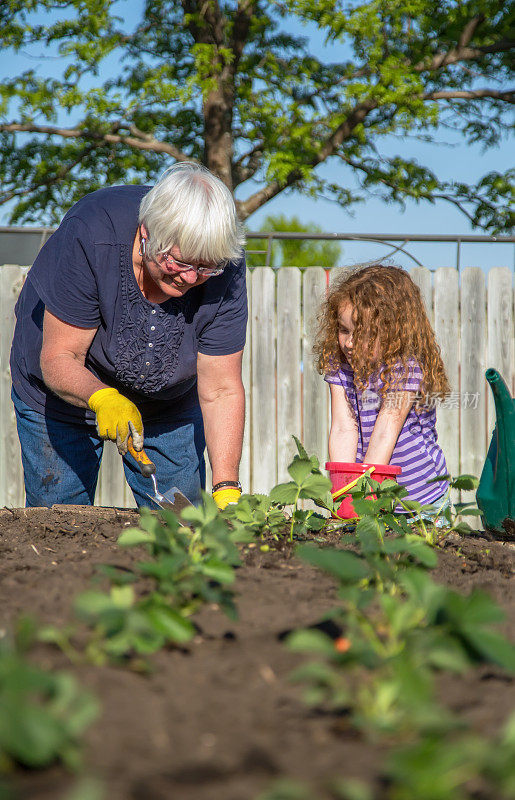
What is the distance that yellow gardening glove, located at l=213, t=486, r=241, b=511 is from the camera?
2.31m

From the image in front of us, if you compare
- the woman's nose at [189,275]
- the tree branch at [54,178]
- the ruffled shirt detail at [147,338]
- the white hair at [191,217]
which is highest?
the tree branch at [54,178]

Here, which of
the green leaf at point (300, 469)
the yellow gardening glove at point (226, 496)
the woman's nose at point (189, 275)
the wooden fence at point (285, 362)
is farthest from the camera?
the wooden fence at point (285, 362)

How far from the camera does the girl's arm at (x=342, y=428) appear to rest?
9.39 feet

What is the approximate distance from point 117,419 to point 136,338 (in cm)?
43

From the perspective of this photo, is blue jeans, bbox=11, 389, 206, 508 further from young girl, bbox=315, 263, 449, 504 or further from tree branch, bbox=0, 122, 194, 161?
tree branch, bbox=0, 122, 194, 161

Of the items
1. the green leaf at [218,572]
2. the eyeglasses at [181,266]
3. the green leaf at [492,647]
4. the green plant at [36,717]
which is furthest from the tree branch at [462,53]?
the green plant at [36,717]

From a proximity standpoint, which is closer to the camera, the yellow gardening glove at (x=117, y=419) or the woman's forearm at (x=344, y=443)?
the yellow gardening glove at (x=117, y=419)

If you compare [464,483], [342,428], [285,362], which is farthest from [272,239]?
[464,483]

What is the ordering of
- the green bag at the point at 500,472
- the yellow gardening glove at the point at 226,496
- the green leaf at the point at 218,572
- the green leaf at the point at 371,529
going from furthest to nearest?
the yellow gardening glove at the point at 226,496
the green bag at the point at 500,472
the green leaf at the point at 371,529
the green leaf at the point at 218,572

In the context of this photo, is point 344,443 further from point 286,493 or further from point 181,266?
point 286,493

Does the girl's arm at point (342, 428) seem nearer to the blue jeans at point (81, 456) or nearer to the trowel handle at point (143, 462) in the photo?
the blue jeans at point (81, 456)

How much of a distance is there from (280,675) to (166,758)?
7.6 inches

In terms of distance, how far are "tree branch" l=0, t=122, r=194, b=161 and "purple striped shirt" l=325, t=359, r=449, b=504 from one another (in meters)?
5.87

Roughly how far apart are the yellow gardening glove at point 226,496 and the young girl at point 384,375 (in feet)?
1.74
